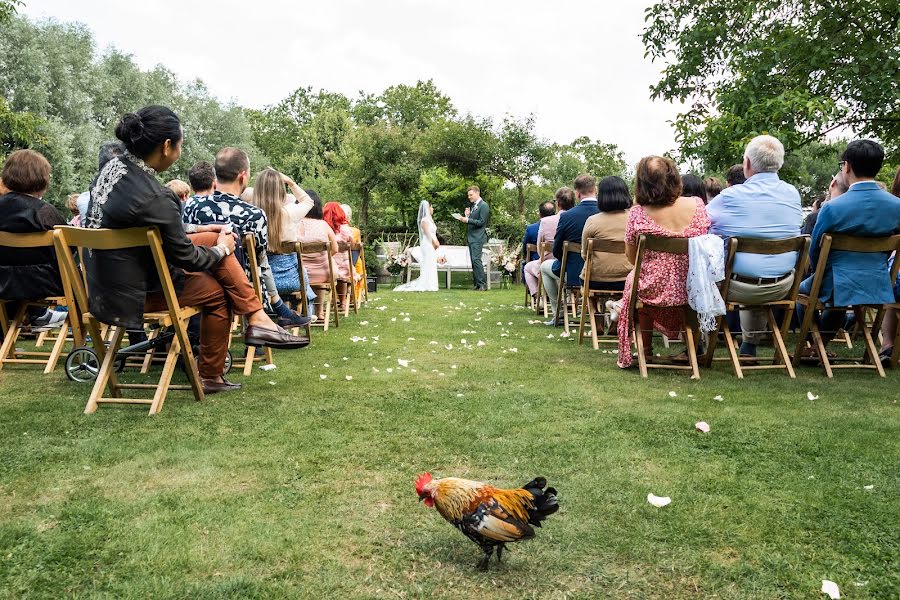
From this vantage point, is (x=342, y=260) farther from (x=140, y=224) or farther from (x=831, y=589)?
(x=831, y=589)

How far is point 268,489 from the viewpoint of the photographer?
312 centimetres

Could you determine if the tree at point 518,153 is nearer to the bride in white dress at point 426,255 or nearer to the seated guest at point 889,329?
the bride in white dress at point 426,255

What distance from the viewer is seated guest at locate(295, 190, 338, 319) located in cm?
868

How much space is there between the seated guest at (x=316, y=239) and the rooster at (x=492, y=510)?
6.23m

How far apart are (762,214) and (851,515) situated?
3348 mm

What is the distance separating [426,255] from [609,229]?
33.2 ft

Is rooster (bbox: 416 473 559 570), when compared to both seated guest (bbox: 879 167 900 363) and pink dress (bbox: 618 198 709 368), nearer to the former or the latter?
pink dress (bbox: 618 198 709 368)

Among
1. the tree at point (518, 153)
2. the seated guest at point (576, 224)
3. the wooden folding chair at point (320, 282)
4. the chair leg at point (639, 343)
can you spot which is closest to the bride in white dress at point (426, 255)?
the tree at point (518, 153)

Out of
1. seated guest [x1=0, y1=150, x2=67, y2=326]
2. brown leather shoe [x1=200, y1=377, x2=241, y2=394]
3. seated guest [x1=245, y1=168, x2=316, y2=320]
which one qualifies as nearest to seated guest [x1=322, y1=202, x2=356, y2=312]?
seated guest [x1=245, y1=168, x2=316, y2=320]

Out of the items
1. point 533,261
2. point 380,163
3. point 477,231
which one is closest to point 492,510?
point 533,261

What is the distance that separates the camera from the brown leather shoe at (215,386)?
506cm

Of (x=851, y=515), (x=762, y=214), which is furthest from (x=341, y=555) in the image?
(x=762, y=214)

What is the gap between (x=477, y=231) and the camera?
1712 cm

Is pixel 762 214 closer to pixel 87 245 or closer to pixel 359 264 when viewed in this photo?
pixel 87 245
